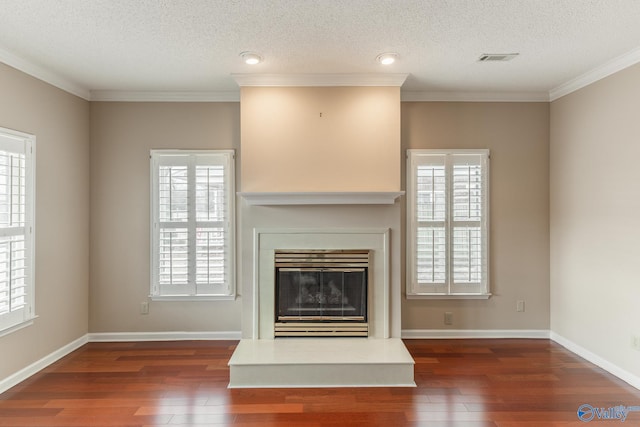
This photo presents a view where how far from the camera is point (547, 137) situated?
433 cm

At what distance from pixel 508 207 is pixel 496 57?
1693mm

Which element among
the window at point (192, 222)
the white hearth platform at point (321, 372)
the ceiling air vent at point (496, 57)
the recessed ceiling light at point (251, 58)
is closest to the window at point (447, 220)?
the ceiling air vent at point (496, 57)

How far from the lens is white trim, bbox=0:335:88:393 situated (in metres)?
3.16

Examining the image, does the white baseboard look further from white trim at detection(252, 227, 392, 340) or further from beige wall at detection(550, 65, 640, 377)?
beige wall at detection(550, 65, 640, 377)

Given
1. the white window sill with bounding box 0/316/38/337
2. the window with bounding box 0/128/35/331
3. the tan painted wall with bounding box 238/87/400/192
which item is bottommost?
the white window sill with bounding box 0/316/38/337

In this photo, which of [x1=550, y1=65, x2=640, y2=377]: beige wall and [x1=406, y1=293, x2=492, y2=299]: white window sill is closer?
[x1=550, y1=65, x2=640, y2=377]: beige wall

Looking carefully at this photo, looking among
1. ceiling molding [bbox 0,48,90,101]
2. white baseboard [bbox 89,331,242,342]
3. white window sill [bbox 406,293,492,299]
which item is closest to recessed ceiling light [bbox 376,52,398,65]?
white window sill [bbox 406,293,492,299]

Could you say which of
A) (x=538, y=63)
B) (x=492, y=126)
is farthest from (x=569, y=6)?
(x=492, y=126)

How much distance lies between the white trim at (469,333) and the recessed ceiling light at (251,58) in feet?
10.1

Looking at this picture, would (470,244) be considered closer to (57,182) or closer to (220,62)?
(220,62)

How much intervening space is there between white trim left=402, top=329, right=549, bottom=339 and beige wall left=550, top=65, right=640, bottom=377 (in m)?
0.28

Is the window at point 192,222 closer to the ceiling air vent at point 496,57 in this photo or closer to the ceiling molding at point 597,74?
the ceiling air vent at point 496,57

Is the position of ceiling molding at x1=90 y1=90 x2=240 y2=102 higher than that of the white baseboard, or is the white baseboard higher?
ceiling molding at x1=90 y1=90 x2=240 y2=102

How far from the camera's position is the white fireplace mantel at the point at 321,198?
11.9ft
